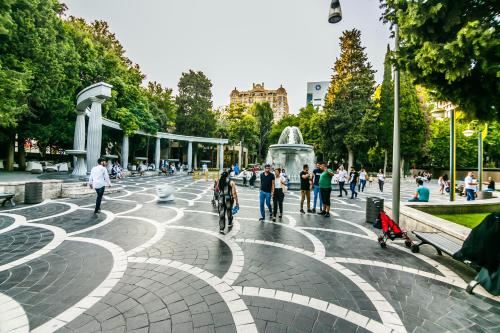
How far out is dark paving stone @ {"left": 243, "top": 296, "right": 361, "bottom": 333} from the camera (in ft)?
9.02

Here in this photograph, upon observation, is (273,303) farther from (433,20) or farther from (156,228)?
(433,20)

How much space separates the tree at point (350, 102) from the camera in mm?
34344

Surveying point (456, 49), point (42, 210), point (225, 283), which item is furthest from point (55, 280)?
point (456, 49)

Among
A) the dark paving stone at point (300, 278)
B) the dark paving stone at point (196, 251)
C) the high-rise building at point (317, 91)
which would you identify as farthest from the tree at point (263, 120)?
the high-rise building at point (317, 91)

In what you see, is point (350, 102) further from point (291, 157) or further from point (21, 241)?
point (21, 241)

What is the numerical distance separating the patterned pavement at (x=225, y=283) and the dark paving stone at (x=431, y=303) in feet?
0.06

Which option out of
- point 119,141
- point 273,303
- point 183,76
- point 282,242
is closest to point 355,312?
point 273,303

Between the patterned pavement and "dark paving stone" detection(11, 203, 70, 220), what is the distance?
5.05 feet

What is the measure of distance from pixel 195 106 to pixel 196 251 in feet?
149

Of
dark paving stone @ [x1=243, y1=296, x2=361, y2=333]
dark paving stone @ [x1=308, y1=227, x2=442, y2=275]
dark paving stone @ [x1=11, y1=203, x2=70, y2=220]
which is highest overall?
dark paving stone @ [x1=308, y1=227, x2=442, y2=275]

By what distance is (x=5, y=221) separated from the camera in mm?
7180

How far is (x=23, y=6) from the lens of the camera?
607 inches

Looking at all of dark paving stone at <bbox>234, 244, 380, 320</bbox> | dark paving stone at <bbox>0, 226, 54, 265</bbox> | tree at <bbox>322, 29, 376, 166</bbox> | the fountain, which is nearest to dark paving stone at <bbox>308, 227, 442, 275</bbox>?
dark paving stone at <bbox>234, 244, 380, 320</bbox>

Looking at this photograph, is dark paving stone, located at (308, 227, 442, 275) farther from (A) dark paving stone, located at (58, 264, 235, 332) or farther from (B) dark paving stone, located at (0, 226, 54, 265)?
(B) dark paving stone, located at (0, 226, 54, 265)
